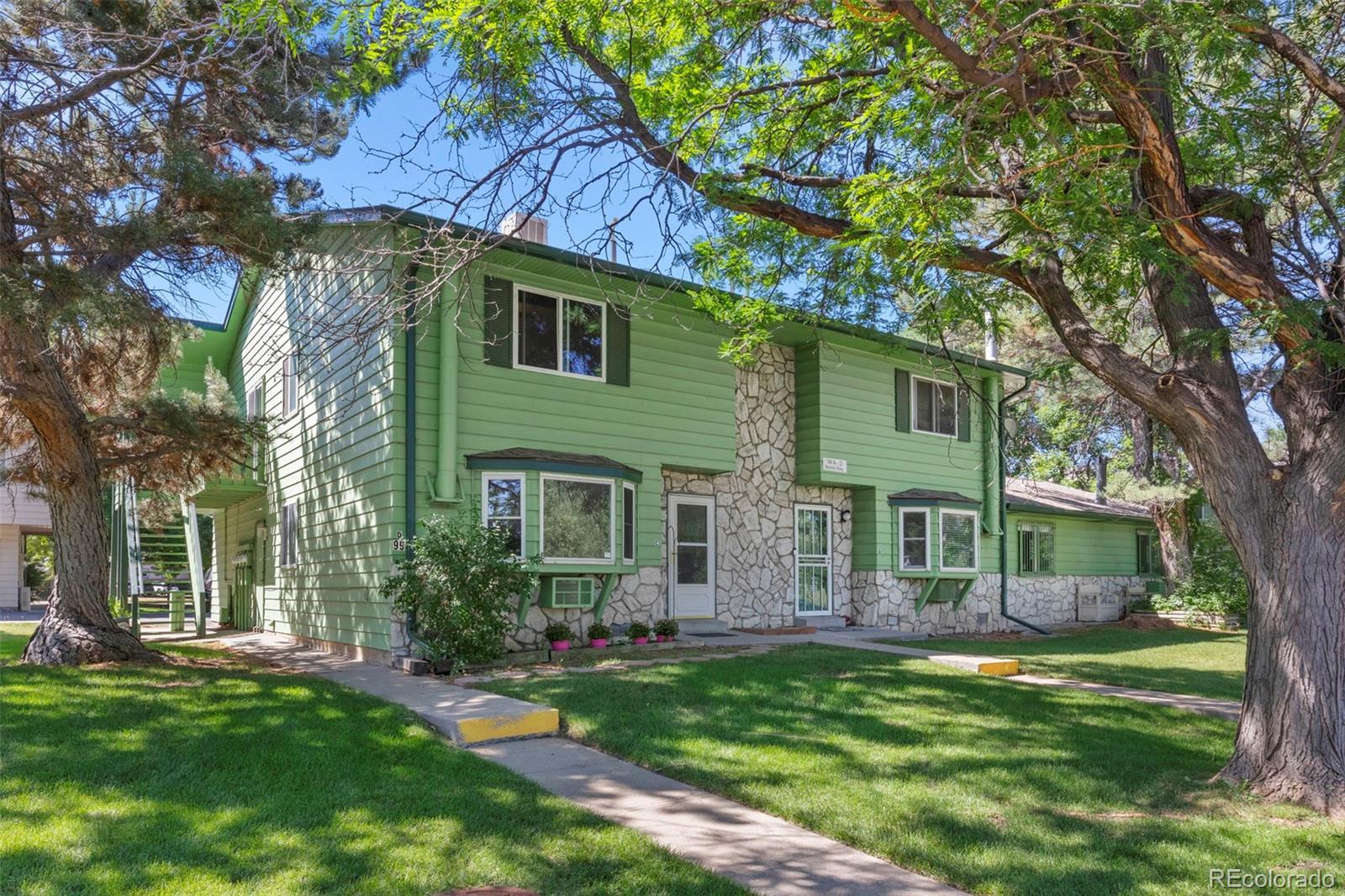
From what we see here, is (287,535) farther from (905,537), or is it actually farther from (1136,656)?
(1136,656)

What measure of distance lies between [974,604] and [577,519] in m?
9.46

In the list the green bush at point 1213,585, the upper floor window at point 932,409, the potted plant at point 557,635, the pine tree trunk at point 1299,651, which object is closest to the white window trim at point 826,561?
the upper floor window at point 932,409

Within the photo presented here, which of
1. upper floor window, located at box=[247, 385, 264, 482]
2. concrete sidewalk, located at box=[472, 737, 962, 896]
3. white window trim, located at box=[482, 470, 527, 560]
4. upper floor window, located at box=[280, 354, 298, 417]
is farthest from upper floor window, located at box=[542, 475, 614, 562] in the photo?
upper floor window, located at box=[247, 385, 264, 482]

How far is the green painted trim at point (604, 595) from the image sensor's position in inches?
484

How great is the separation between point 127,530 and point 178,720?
10.9 m

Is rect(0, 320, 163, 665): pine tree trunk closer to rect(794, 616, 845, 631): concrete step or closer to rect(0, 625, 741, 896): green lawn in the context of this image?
rect(0, 625, 741, 896): green lawn

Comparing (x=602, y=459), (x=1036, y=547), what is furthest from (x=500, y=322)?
(x=1036, y=547)

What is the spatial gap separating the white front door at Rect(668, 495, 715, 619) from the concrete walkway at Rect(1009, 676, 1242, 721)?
4.98 meters

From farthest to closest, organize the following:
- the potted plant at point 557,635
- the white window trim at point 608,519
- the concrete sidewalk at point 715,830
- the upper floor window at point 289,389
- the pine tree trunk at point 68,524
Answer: the upper floor window at point 289,389
the potted plant at point 557,635
the white window trim at point 608,519
the pine tree trunk at point 68,524
the concrete sidewalk at point 715,830

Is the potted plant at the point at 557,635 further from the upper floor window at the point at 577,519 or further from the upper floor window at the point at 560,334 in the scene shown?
the upper floor window at the point at 560,334

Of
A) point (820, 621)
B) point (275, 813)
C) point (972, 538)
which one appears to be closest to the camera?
point (275, 813)

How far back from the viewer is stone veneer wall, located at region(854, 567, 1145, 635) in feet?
53.6

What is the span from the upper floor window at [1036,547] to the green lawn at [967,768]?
11.4 meters

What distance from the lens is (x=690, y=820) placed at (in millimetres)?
5164
